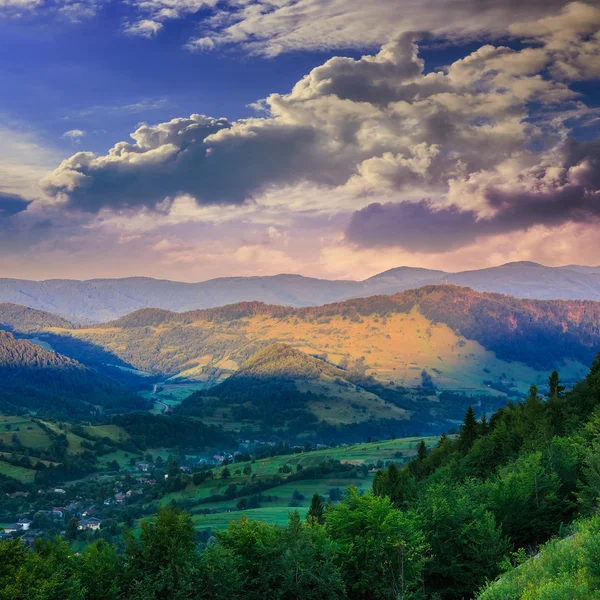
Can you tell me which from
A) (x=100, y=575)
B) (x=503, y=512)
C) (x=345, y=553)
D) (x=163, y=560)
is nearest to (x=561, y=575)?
(x=345, y=553)

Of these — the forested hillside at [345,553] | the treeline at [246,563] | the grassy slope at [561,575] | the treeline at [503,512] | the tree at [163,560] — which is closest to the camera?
the grassy slope at [561,575]

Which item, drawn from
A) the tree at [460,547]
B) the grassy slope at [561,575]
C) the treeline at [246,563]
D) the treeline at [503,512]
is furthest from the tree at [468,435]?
the grassy slope at [561,575]

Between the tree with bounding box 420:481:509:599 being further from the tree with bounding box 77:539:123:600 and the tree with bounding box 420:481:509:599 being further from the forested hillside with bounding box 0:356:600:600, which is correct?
the tree with bounding box 77:539:123:600

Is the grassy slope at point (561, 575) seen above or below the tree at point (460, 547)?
above

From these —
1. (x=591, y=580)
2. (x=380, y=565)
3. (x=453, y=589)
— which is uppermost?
(x=591, y=580)

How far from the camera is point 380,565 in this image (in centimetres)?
5609

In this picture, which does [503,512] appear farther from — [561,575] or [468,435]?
[468,435]

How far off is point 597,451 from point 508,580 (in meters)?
29.4

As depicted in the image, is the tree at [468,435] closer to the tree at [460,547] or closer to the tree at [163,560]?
the tree at [460,547]

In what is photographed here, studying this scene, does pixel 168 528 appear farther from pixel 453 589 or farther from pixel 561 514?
pixel 561 514

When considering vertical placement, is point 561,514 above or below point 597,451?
below

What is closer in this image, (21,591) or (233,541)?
(21,591)

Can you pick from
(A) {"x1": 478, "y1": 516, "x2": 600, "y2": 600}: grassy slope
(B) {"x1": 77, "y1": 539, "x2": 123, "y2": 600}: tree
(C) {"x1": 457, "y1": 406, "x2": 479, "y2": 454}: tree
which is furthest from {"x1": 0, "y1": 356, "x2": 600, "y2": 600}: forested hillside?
(C) {"x1": 457, "y1": 406, "x2": 479, "y2": 454}: tree

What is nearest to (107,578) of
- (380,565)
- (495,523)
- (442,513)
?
(380,565)
